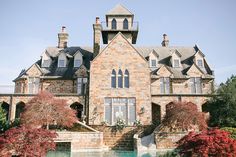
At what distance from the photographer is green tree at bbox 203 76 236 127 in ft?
93.8

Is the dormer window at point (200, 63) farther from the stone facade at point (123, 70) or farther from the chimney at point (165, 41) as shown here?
the stone facade at point (123, 70)

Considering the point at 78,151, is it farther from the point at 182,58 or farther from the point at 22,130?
the point at 182,58

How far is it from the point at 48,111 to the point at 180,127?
13130mm

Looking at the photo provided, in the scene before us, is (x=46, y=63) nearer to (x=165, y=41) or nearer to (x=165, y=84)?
(x=165, y=84)

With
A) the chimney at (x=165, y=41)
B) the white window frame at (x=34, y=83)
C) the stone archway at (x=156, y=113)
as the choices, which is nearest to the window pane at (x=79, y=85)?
the white window frame at (x=34, y=83)

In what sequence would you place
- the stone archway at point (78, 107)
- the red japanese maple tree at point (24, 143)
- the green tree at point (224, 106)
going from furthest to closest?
the stone archway at point (78, 107)
the green tree at point (224, 106)
the red japanese maple tree at point (24, 143)

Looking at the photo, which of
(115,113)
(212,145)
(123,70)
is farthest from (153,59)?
(212,145)

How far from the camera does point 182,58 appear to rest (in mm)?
40781

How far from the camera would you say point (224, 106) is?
96.3 ft

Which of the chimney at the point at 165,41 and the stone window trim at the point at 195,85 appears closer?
the stone window trim at the point at 195,85

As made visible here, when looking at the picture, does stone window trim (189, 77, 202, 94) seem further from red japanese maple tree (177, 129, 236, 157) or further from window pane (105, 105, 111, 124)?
red japanese maple tree (177, 129, 236, 157)

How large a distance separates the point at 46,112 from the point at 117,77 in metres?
9.79

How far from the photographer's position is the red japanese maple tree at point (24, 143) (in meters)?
15.8

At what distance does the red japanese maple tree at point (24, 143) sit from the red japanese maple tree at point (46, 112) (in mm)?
9591
